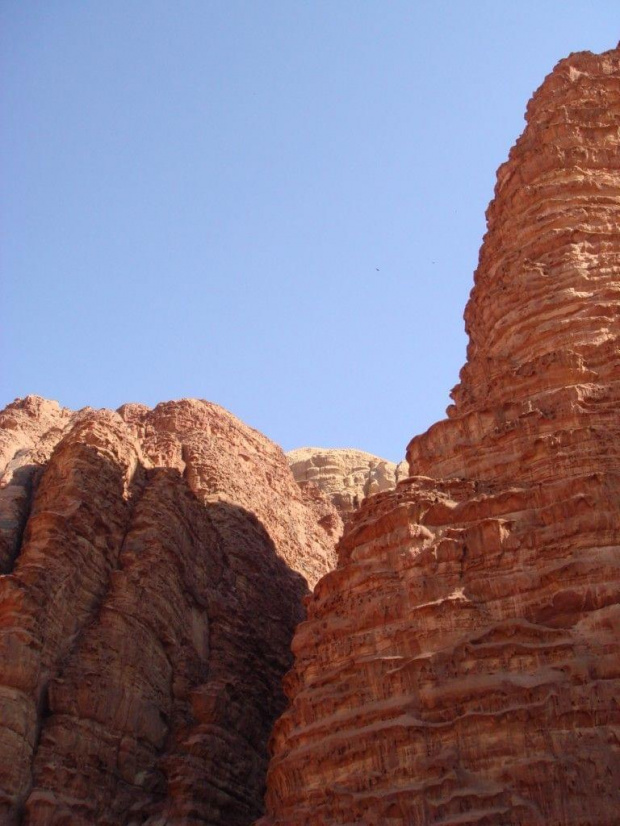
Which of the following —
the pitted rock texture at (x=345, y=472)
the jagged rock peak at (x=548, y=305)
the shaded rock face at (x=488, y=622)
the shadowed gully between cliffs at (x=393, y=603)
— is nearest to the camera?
the shaded rock face at (x=488, y=622)

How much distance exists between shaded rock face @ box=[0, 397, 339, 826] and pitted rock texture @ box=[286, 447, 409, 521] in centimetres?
2074

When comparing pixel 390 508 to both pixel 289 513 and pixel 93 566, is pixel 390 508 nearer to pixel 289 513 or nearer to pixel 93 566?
pixel 93 566

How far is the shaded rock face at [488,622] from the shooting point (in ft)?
77.8

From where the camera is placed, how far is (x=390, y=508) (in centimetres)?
3011

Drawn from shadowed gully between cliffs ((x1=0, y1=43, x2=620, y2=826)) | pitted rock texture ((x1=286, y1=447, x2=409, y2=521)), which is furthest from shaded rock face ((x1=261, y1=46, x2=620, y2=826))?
pitted rock texture ((x1=286, y1=447, x2=409, y2=521))

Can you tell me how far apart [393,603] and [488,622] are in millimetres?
2520

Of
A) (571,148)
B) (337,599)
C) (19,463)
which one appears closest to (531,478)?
(337,599)

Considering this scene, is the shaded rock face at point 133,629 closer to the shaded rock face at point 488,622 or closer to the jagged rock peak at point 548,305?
the shaded rock face at point 488,622

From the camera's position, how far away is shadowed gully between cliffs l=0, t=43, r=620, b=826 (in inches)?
965

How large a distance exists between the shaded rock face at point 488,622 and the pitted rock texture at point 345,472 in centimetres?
3323

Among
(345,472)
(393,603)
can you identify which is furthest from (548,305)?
(345,472)

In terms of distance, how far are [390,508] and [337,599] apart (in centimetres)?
281

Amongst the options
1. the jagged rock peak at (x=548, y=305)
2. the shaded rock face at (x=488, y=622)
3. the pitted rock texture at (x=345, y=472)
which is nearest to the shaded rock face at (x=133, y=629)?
the shaded rock face at (x=488, y=622)

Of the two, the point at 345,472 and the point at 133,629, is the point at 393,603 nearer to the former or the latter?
the point at 133,629
